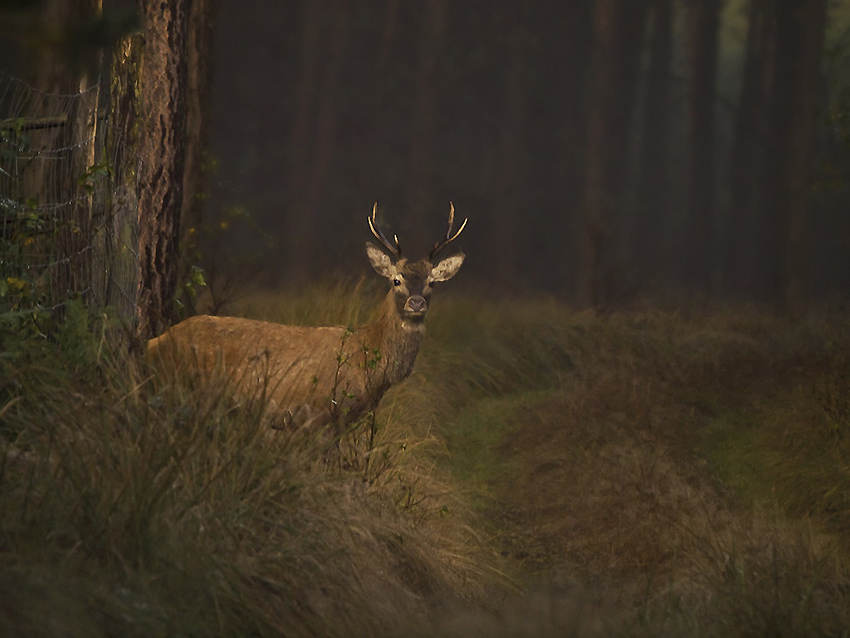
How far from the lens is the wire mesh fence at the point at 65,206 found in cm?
607

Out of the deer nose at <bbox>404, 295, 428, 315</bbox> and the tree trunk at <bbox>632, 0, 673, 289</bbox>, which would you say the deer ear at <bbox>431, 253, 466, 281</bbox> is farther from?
the tree trunk at <bbox>632, 0, 673, 289</bbox>

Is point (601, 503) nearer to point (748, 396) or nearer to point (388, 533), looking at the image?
point (388, 533)

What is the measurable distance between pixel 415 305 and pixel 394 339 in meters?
0.30

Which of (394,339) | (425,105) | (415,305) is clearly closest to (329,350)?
(394,339)

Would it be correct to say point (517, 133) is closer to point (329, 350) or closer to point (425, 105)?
point (425, 105)

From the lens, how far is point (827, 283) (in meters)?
34.3

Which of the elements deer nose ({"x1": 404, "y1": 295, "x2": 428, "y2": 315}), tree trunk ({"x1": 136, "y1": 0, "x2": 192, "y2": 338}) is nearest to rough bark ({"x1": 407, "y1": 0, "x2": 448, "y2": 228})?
tree trunk ({"x1": 136, "y1": 0, "x2": 192, "y2": 338})

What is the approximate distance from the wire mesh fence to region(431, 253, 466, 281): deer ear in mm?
2185

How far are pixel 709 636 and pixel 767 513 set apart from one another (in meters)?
2.99

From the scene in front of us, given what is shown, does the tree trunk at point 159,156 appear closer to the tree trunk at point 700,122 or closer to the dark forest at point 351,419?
the dark forest at point 351,419

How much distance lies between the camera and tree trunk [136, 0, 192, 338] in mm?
7719

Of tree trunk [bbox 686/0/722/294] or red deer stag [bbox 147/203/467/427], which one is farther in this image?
tree trunk [bbox 686/0/722/294]

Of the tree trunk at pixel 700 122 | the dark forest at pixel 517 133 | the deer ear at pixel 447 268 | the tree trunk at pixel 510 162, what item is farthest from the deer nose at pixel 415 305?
the tree trunk at pixel 700 122

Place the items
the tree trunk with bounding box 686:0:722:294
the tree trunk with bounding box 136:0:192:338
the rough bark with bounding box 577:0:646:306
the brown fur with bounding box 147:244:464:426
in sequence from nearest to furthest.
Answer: the brown fur with bounding box 147:244:464:426
the tree trunk with bounding box 136:0:192:338
the rough bark with bounding box 577:0:646:306
the tree trunk with bounding box 686:0:722:294
